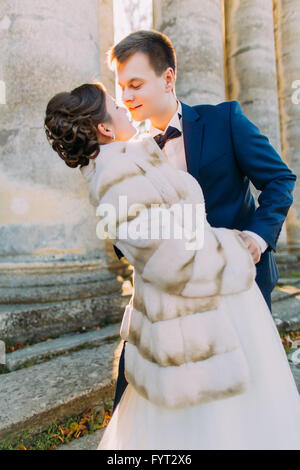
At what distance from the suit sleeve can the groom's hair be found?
1.79ft

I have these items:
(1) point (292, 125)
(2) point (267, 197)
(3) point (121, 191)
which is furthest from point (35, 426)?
(1) point (292, 125)

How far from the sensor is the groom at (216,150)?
4.69ft

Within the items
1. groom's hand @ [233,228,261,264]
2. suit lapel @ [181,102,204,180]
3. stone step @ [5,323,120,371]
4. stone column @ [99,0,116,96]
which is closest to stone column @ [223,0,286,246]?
stone column @ [99,0,116,96]

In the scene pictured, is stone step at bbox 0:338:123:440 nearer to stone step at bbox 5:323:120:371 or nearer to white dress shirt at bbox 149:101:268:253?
stone step at bbox 5:323:120:371

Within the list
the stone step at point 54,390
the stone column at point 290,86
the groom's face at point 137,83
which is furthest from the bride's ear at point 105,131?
the stone column at point 290,86

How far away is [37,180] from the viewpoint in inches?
121

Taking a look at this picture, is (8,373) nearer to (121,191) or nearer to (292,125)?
(121,191)

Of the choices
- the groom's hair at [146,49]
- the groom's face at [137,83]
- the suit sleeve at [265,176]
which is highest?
the groom's hair at [146,49]

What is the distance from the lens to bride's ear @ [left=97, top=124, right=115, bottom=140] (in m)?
1.33

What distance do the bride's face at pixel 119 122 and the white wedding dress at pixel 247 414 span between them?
84 cm

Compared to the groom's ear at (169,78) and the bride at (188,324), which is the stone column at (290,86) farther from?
the bride at (188,324)

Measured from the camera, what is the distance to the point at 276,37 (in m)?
7.09

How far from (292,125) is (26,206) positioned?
6.16 m

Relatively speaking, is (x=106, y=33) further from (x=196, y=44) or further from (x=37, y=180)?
(x=37, y=180)
